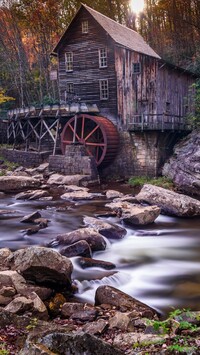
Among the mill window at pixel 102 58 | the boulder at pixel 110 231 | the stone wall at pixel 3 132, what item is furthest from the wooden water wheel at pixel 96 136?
the boulder at pixel 110 231

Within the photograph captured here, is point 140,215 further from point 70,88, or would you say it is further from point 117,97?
point 70,88

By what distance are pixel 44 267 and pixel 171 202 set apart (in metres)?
6.31

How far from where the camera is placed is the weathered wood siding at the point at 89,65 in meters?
20.0

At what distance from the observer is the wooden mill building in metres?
18.4

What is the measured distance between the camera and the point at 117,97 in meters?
19.8

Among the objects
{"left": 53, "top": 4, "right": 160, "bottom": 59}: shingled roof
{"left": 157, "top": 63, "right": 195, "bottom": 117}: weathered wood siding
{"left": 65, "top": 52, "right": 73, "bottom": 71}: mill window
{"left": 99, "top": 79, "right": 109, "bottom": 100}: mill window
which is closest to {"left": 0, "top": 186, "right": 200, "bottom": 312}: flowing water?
{"left": 157, "top": 63, "right": 195, "bottom": 117}: weathered wood siding

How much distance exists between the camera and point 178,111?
2156 cm

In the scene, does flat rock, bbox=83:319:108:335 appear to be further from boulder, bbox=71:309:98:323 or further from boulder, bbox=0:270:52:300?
boulder, bbox=0:270:52:300

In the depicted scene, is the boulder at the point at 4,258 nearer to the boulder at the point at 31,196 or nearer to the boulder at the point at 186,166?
the boulder at the point at 31,196

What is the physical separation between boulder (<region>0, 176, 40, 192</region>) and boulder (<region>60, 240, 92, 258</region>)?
30.1 ft

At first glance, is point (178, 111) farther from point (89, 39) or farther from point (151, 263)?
point (151, 263)

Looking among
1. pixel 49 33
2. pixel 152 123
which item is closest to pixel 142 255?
pixel 152 123

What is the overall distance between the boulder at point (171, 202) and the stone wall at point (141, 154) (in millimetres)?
6644

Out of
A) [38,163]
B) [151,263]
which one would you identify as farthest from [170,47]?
[151,263]
